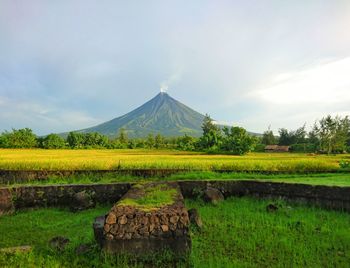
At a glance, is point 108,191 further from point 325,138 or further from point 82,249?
point 325,138

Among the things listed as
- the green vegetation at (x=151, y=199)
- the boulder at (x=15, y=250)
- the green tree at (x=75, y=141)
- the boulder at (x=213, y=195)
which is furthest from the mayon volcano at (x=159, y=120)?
the boulder at (x=15, y=250)

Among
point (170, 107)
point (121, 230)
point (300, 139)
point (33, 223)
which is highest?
point (170, 107)

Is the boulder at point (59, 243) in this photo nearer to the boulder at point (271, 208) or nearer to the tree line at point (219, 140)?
the boulder at point (271, 208)

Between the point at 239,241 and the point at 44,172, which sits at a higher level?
the point at 44,172

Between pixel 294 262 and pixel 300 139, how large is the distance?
1837 inches

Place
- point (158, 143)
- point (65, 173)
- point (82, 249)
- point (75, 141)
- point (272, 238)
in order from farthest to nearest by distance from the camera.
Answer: point (158, 143) < point (75, 141) < point (65, 173) < point (272, 238) < point (82, 249)

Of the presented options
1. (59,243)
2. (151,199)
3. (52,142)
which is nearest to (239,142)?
(52,142)

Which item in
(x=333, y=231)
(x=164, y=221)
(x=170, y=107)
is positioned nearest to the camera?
(x=164, y=221)

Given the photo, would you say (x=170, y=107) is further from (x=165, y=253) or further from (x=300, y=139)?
(x=165, y=253)

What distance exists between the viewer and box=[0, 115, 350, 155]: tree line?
2898 cm

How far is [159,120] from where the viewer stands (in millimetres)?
155875

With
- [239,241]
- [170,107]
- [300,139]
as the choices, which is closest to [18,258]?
[239,241]

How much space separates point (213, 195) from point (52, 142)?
32529 millimetres

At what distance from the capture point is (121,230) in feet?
14.5
